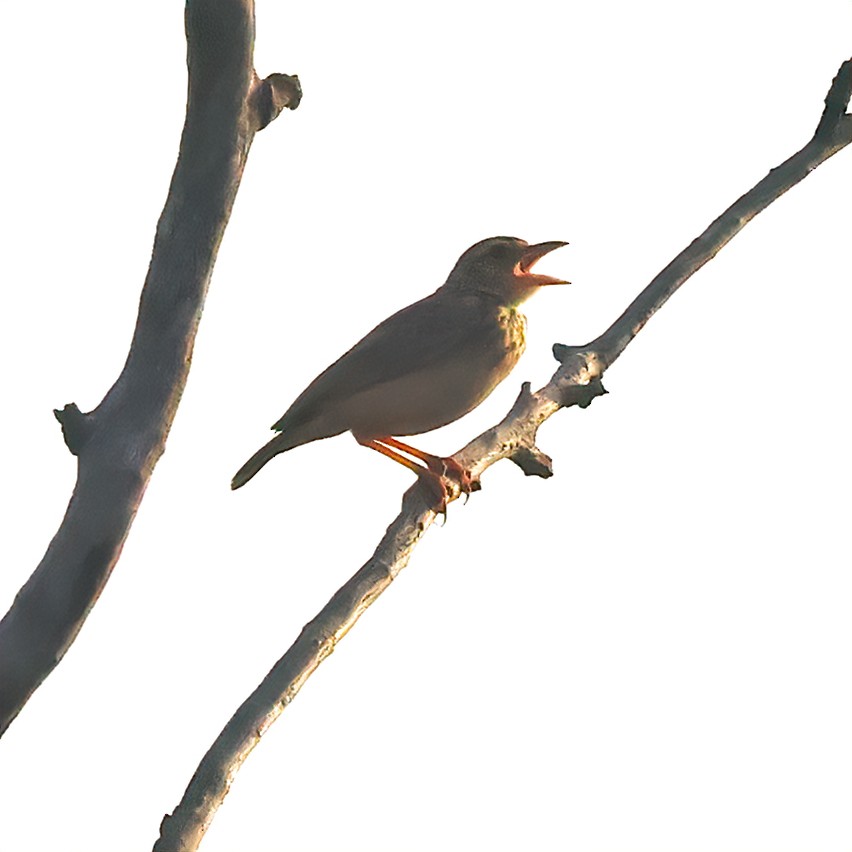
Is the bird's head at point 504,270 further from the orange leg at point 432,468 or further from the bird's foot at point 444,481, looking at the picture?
the bird's foot at point 444,481

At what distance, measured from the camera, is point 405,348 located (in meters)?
6.70

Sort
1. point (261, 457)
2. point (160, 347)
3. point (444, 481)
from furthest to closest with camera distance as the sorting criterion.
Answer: point (261, 457) → point (444, 481) → point (160, 347)

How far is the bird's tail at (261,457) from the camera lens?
6770 mm

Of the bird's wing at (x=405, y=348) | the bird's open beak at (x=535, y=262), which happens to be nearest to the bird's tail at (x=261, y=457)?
the bird's wing at (x=405, y=348)

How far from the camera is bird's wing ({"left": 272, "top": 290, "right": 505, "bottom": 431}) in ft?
21.7

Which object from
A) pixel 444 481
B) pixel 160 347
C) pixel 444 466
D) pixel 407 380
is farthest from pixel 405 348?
pixel 160 347

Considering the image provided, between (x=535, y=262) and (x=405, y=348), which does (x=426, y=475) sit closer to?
(x=405, y=348)

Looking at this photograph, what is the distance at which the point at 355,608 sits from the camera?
14.7 feet

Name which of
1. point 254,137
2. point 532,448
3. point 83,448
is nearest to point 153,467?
point 83,448

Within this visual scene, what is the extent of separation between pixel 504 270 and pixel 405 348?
925 mm

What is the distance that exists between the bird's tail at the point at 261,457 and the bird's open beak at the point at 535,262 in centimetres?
135

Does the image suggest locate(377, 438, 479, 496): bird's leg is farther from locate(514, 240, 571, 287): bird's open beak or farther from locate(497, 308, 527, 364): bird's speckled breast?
locate(514, 240, 571, 287): bird's open beak

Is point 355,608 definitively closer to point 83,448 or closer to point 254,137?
point 83,448

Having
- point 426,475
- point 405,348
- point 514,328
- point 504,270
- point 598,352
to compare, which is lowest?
point 426,475
